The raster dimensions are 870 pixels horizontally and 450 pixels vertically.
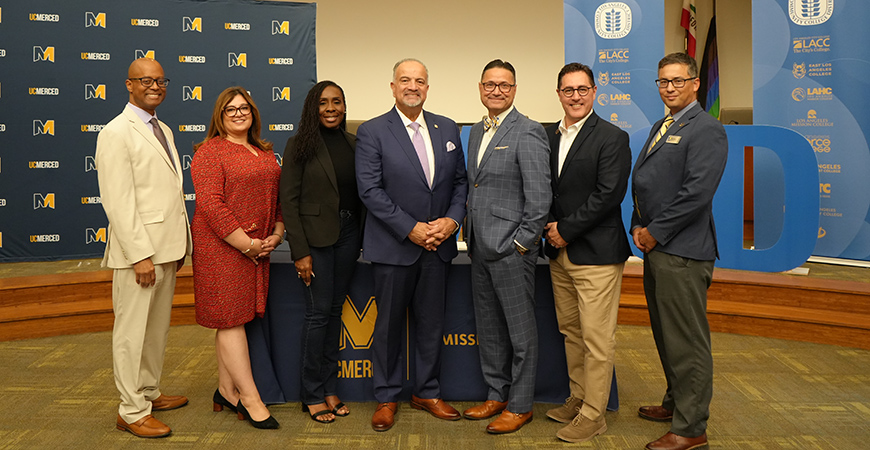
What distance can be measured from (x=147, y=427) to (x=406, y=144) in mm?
1707

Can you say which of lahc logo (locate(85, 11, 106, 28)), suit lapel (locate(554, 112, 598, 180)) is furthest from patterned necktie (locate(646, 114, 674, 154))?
lahc logo (locate(85, 11, 106, 28))

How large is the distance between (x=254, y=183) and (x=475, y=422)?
1.48 metres

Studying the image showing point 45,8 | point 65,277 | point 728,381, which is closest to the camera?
point 728,381

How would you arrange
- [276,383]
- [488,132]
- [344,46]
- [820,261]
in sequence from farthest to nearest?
[344,46]
[820,261]
[276,383]
[488,132]

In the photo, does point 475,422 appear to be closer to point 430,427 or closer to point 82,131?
point 430,427

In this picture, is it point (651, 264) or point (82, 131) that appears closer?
point (651, 264)

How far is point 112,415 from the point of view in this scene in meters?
3.07

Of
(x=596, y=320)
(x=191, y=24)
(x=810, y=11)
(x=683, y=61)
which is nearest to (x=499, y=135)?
(x=683, y=61)

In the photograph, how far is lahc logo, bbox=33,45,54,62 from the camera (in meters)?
5.94

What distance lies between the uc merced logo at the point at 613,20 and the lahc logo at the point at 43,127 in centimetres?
513

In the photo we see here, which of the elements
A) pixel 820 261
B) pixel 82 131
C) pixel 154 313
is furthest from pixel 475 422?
pixel 82 131

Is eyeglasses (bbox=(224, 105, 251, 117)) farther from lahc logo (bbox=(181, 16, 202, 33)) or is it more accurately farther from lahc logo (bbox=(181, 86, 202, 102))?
lahc logo (bbox=(181, 16, 202, 33))

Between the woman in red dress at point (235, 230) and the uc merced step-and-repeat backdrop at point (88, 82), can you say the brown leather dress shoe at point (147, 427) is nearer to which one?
the woman in red dress at point (235, 230)

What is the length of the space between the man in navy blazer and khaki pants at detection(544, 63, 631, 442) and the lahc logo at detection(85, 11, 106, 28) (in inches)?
199
